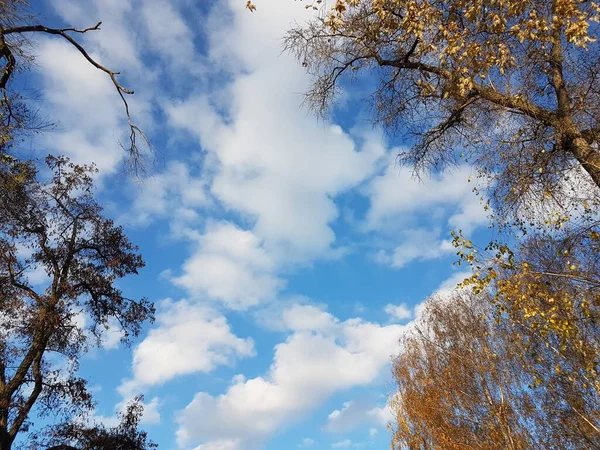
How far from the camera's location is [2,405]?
11297 mm

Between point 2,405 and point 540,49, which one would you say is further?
point 2,405

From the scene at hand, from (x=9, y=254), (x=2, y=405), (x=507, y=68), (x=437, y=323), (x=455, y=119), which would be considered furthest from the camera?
(x=437, y=323)

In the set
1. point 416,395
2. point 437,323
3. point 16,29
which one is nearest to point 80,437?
point 16,29

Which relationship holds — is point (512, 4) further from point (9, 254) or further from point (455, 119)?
point (9, 254)

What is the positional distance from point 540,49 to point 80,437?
14.0 m

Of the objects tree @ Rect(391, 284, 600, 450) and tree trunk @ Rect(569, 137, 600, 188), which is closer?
tree trunk @ Rect(569, 137, 600, 188)

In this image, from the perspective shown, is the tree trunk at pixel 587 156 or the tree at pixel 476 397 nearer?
the tree trunk at pixel 587 156

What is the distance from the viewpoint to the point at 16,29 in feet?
19.7

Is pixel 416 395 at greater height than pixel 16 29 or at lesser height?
greater

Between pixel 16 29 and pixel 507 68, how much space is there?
6577 mm

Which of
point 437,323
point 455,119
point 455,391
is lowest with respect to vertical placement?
point 455,119

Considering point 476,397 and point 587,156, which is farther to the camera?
point 476,397

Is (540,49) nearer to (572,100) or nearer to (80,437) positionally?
(572,100)

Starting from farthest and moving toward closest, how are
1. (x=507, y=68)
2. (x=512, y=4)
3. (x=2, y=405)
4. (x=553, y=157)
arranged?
(x=2, y=405)
(x=553, y=157)
(x=507, y=68)
(x=512, y=4)
